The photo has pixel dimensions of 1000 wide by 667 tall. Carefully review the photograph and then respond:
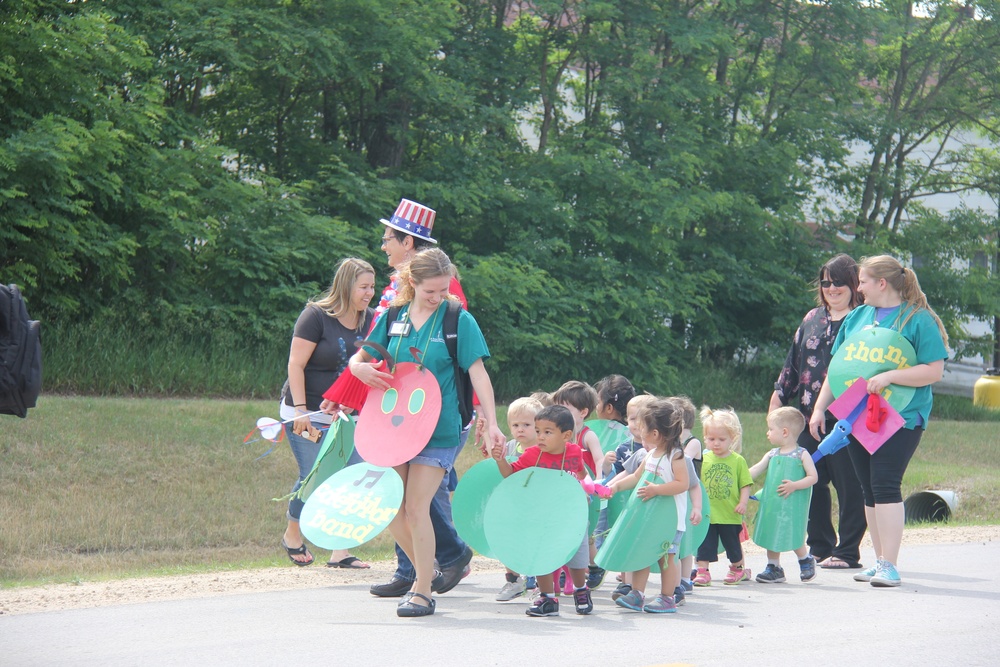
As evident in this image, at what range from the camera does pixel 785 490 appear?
→ 25.5 ft

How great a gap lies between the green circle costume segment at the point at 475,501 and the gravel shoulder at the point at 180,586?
1.23m

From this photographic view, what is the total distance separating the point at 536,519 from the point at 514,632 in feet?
2.07

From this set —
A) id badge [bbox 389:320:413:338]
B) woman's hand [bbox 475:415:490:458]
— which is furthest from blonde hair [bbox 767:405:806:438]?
id badge [bbox 389:320:413:338]

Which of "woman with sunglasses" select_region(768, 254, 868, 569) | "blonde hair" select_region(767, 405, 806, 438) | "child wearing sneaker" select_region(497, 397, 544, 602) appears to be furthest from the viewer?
Answer: "woman with sunglasses" select_region(768, 254, 868, 569)

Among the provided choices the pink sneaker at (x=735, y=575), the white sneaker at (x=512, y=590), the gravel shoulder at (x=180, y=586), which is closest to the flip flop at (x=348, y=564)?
the gravel shoulder at (x=180, y=586)

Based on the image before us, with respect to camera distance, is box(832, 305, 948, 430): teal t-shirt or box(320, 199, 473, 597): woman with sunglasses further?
box(832, 305, 948, 430): teal t-shirt

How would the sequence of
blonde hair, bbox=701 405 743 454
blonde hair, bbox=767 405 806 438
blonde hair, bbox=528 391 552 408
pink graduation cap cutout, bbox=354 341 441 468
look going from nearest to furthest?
pink graduation cap cutout, bbox=354 341 441 468 → blonde hair, bbox=528 391 552 408 → blonde hair, bbox=701 405 743 454 → blonde hair, bbox=767 405 806 438

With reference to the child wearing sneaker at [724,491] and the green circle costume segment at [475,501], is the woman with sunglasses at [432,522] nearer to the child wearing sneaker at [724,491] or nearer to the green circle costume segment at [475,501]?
the green circle costume segment at [475,501]

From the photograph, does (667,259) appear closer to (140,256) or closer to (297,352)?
A: (140,256)

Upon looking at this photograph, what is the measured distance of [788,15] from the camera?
83.9 feet

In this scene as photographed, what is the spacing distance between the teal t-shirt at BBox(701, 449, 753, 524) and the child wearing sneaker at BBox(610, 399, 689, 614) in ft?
3.71

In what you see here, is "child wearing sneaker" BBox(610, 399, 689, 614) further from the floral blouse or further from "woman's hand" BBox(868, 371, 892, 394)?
the floral blouse

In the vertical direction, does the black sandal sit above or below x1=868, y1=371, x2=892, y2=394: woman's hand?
below

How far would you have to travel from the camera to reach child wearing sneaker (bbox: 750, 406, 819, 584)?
766 cm
